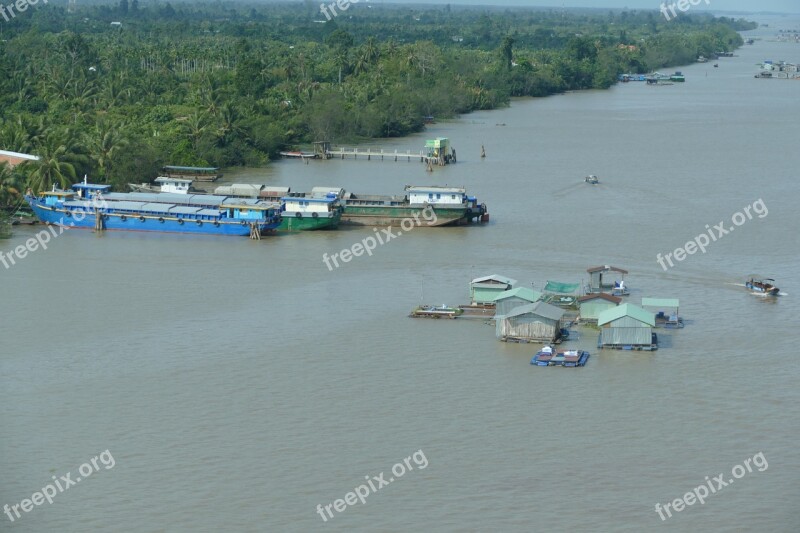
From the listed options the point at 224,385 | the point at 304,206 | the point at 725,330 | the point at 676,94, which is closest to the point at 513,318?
Answer: the point at 725,330

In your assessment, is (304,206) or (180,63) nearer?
(304,206)

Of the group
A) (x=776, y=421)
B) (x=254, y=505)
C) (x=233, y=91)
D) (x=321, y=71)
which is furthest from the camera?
(x=321, y=71)

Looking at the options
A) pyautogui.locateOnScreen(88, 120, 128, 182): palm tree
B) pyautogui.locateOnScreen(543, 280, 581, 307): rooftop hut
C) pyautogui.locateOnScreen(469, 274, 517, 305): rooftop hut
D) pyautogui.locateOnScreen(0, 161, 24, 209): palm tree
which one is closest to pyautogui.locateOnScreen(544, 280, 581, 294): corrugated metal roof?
pyautogui.locateOnScreen(543, 280, 581, 307): rooftop hut

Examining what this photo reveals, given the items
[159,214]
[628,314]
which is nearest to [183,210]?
[159,214]

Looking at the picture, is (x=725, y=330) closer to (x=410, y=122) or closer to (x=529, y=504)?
(x=529, y=504)

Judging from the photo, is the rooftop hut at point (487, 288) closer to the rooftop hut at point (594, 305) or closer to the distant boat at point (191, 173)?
the rooftop hut at point (594, 305)

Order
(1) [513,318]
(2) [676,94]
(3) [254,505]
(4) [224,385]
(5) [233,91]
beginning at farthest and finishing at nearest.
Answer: (2) [676,94] → (5) [233,91] → (1) [513,318] → (4) [224,385] → (3) [254,505]

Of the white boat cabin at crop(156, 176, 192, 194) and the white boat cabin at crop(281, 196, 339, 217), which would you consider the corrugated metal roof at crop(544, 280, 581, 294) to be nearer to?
the white boat cabin at crop(281, 196, 339, 217)
